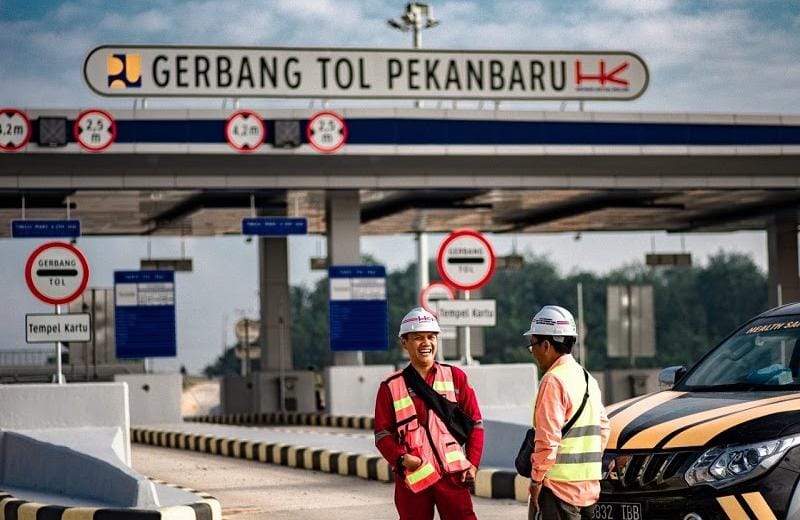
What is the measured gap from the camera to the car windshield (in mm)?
8688

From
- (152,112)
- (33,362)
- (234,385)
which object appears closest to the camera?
(152,112)

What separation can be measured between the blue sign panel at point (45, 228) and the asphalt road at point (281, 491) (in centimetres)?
466

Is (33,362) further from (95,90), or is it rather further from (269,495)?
(269,495)

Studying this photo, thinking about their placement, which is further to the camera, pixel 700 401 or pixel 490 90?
pixel 490 90

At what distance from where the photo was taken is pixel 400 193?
97.0ft

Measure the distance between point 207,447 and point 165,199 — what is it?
23.7ft

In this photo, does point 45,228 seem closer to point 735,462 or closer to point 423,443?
point 423,443

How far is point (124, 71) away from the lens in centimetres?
2814

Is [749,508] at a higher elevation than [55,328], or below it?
below

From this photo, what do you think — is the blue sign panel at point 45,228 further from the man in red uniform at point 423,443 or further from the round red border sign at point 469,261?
the man in red uniform at point 423,443

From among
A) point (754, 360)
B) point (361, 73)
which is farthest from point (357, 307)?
point (754, 360)

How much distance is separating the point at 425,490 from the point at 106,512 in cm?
407

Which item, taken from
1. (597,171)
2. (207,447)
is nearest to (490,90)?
(597,171)

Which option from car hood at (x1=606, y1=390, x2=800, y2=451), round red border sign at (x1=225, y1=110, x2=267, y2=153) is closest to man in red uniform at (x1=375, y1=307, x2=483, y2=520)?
car hood at (x1=606, y1=390, x2=800, y2=451)
